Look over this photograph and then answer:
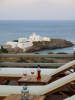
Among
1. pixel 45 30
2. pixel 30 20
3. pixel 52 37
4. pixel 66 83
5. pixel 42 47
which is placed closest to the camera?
pixel 66 83

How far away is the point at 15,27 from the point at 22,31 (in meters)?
2.00

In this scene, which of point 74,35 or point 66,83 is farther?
point 74,35

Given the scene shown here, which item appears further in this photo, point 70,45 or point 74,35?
point 74,35

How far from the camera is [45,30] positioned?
30.7 metres

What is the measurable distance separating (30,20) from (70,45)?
635 centimetres

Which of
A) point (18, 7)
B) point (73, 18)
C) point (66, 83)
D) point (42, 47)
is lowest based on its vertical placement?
point (42, 47)

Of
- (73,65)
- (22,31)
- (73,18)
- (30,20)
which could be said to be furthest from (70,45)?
(73,65)

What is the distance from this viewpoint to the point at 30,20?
2608 centimetres

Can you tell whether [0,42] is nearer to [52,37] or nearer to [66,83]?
[52,37]

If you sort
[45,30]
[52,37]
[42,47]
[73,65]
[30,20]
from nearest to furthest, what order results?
[73,65], [42,47], [30,20], [52,37], [45,30]

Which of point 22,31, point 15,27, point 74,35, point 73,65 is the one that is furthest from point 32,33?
point 73,65

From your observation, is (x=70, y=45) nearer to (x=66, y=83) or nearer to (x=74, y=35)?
(x=74, y=35)

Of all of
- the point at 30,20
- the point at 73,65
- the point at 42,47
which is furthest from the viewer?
the point at 30,20

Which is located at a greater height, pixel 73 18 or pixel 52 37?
pixel 73 18
